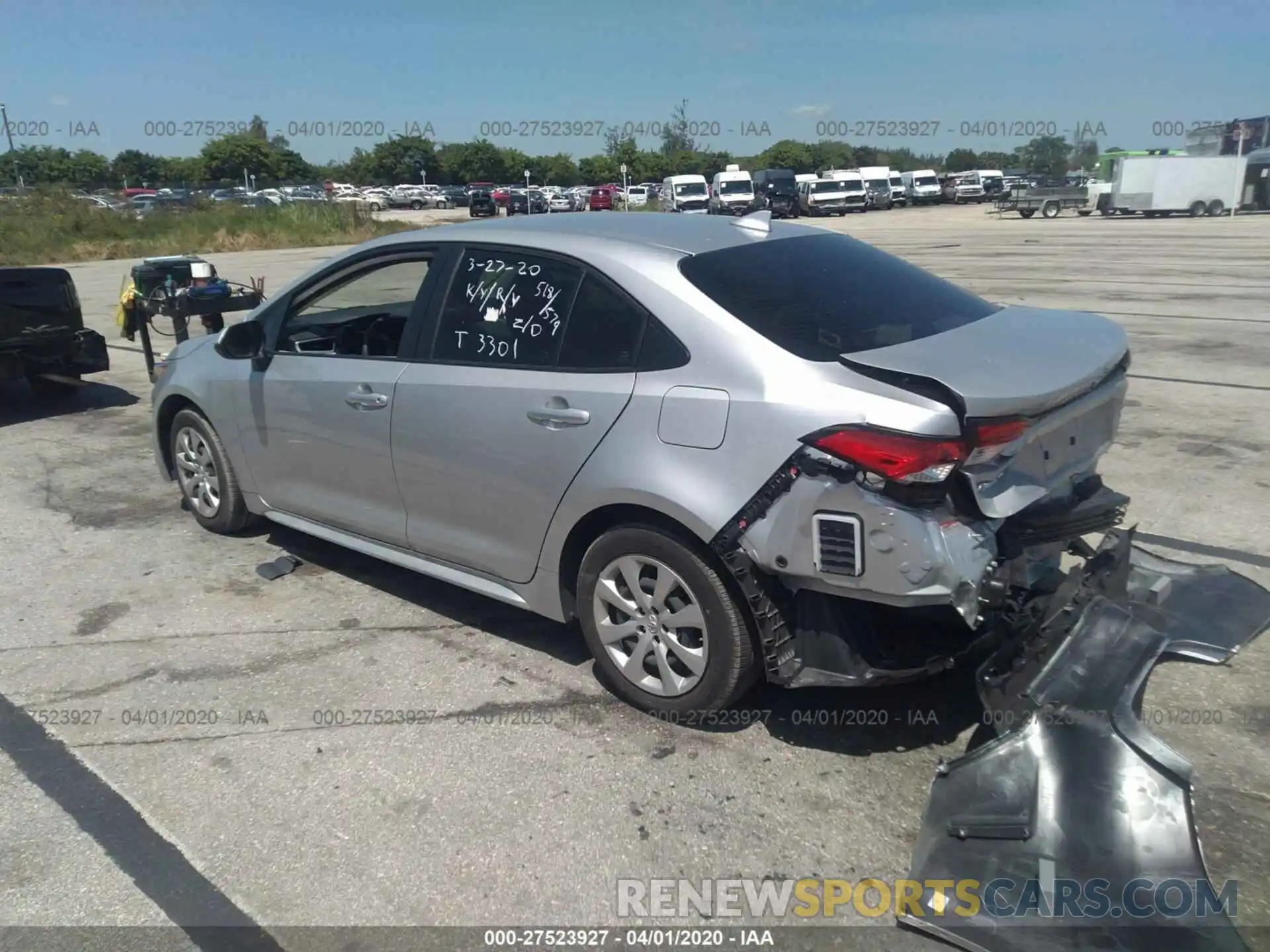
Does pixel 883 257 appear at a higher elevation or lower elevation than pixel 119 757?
higher

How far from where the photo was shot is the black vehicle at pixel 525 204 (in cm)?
4928

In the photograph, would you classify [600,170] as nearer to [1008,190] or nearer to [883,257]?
[1008,190]

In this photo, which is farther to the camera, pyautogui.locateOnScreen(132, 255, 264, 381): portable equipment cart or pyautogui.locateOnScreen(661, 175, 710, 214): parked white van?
pyautogui.locateOnScreen(661, 175, 710, 214): parked white van

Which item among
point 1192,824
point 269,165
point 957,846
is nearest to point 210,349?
point 957,846

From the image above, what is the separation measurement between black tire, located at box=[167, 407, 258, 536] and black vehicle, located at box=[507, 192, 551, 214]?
43.5m

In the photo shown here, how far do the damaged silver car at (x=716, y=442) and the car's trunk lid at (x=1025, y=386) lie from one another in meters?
0.01

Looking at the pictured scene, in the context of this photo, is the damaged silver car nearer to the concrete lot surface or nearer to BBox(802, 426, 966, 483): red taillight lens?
BBox(802, 426, 966, 483): red taillight lens

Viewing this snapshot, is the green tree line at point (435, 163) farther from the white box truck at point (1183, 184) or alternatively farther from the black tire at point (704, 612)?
the black tire at point (704, 612)

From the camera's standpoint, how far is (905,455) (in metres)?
2.88

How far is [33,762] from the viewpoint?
3.53 meters

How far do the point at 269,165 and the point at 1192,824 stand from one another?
89.1 meters

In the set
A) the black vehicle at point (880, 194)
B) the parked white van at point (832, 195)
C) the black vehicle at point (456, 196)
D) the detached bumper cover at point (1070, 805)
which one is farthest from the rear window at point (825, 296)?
the black vehicle at point (456, 196)

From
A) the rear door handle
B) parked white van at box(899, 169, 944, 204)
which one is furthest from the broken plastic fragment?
parked white van at box(899, 169, 944, 204)

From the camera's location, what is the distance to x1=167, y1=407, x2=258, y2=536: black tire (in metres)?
5.38
